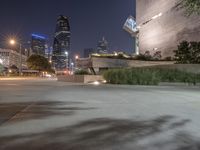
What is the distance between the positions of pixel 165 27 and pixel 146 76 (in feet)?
140

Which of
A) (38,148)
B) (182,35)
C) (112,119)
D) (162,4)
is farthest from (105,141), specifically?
(162,4)

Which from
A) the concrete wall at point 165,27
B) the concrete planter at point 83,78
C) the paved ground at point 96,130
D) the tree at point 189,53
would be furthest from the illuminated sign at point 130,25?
the paved ground at point 96,130

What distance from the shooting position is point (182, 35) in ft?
197

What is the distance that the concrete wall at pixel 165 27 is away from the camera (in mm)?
57594

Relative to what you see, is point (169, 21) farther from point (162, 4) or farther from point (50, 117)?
point (50, 117)

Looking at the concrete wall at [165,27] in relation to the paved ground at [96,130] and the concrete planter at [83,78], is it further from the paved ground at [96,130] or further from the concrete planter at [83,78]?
the paved ground at [96,130]

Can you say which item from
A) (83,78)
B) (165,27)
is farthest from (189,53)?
(165,27)

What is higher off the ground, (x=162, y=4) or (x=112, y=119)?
(x=162, y=4)

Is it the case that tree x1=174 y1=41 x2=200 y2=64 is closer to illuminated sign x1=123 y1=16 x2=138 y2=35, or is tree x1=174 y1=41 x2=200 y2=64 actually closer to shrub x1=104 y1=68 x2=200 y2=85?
Answer: shrub x1=104 y1=68 x2=200 y2=85

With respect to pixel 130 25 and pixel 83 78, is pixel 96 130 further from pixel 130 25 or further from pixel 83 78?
pixel 130 25

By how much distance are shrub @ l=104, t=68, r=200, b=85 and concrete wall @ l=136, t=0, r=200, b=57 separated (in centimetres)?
2720

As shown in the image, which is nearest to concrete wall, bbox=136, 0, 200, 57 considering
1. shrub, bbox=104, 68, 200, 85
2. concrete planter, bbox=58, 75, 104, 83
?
concrete planter, bbox=58, 75, 104, 83

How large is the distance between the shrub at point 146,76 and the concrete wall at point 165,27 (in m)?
27.2

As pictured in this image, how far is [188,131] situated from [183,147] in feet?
4.74
